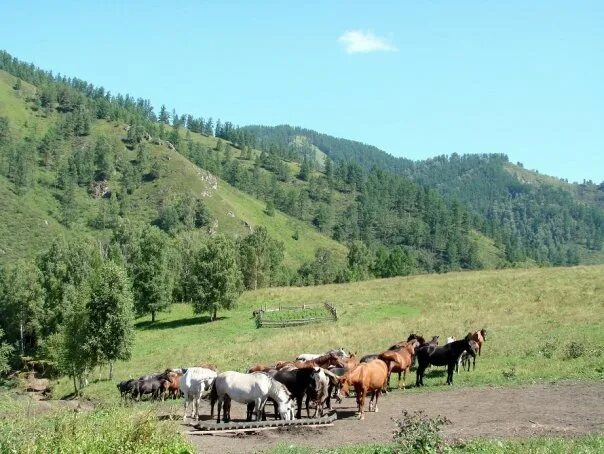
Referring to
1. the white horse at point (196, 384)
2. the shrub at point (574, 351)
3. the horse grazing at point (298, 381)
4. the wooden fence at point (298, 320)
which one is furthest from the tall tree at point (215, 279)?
the horse grazing at point (298, 381)

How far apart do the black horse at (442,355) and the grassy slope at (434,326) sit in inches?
31.1

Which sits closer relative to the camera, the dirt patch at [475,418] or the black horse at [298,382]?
the dirt patch at [475,418]

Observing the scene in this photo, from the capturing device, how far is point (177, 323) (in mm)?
66375

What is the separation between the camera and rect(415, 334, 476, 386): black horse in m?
27.0

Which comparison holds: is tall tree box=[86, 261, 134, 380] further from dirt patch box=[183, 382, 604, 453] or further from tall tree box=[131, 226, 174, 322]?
tall tree box=[131, 226, 174, 322]

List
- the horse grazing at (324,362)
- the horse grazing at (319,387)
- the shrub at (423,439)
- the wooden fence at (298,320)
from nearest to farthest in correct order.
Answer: the shrub at (423,439) < the horse grazing at (319,387) < the horse grazing at (324,362) < the wooden fence at (298,320)

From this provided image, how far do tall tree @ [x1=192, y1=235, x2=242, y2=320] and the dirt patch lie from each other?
39.8m

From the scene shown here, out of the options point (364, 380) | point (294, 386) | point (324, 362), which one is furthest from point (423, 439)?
point (324, 362)

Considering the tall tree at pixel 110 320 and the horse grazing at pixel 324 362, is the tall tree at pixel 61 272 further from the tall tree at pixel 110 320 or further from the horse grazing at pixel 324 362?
the horse grazing at pixel 324 362

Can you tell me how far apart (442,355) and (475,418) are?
834cm

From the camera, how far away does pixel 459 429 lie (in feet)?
58.6

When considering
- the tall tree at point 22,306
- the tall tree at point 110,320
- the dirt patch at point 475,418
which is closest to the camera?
the dirt patch at point 475,418

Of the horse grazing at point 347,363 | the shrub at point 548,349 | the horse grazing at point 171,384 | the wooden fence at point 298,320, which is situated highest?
the shrub at point 548,349

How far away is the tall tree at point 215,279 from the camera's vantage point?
63.6 m
